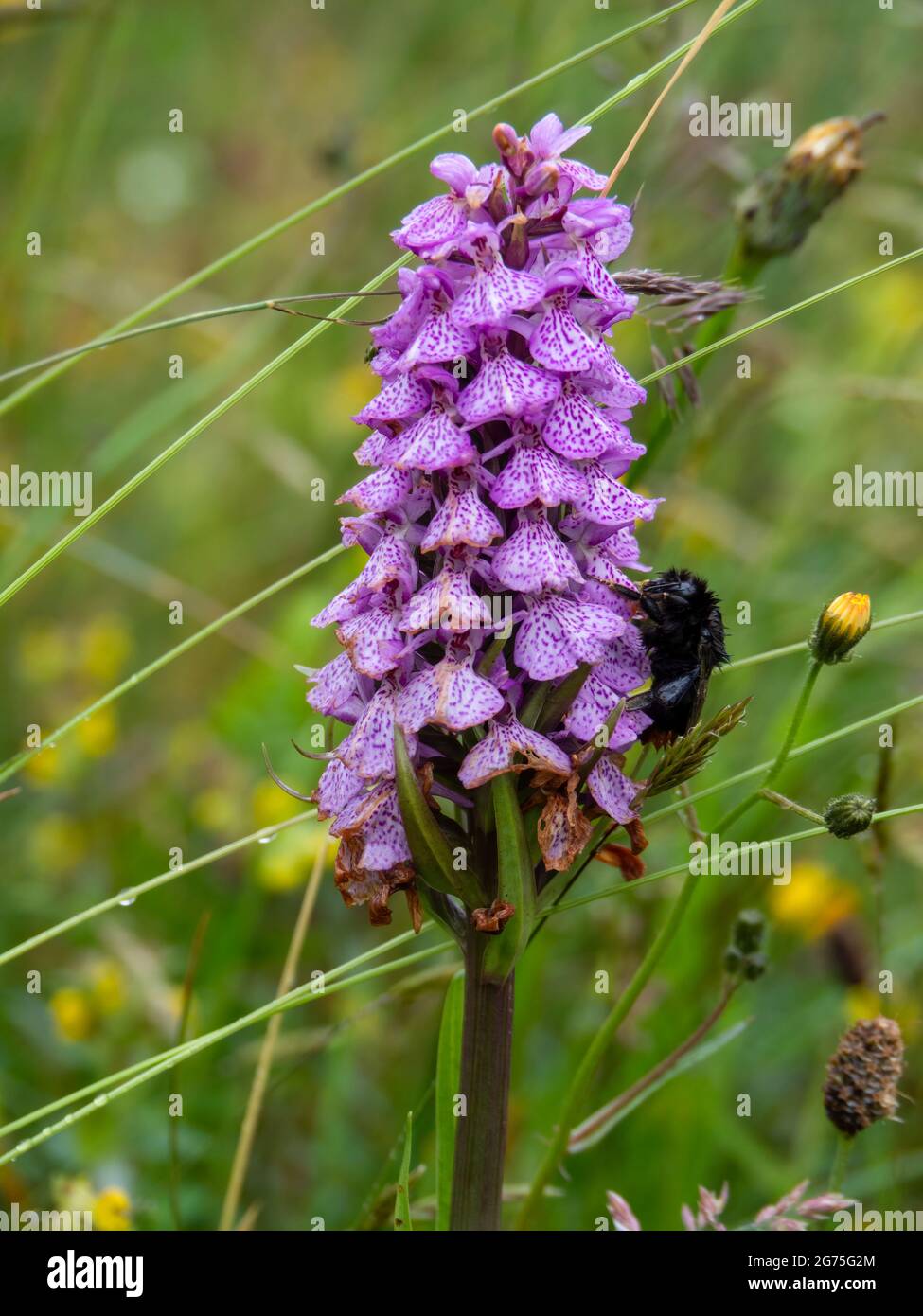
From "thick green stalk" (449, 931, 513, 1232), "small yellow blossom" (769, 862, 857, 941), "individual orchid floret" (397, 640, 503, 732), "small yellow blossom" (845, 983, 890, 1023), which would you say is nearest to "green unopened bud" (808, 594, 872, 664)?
"individual orchid floret" (397, 640, 503, 732)

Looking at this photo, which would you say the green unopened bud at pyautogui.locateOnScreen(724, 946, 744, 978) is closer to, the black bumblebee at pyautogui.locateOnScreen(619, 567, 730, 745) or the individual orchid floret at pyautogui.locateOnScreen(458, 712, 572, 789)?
the black bumblebee at pyautogui.locateOnScreen(619, 567, 730, 745)

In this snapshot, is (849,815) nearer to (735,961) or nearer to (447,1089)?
(735,961)

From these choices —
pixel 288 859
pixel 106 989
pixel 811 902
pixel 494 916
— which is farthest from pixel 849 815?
pixel 106 989

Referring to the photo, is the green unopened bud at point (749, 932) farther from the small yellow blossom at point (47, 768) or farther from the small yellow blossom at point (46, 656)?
the small yellow blossom at point (46, 656)

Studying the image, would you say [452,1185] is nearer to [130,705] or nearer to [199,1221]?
[199,1221]

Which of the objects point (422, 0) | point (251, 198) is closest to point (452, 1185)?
point (422, 0)

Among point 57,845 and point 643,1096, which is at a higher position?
point 57,845
